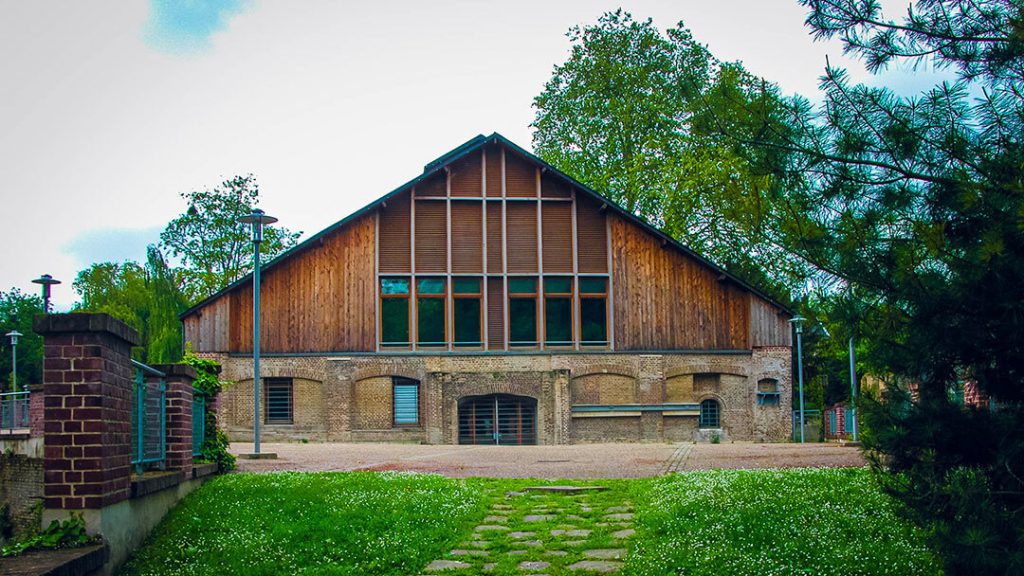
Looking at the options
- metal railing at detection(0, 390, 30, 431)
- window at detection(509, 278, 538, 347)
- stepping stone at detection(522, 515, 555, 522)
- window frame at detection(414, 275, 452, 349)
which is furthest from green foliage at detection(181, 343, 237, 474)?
metal railing at detection(0, 390, 30, 431)

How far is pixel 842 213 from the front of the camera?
247 inches

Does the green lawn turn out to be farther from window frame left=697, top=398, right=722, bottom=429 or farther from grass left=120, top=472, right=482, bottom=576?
window frame left=697, top=398, right=722, bottom=429

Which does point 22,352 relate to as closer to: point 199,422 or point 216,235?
point 216,235

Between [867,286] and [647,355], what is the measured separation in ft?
87.2

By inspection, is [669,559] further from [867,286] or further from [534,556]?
[867,286]

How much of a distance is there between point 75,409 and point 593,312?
1013 inches

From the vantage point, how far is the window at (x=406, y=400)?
32.0m

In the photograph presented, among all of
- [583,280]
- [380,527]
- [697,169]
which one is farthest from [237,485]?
[697,169]

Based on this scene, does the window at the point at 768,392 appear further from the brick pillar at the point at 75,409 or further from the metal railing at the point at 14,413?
the brick pillar at the point at 75,409

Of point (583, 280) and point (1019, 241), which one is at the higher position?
point (583, 280)

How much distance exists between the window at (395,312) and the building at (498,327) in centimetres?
4

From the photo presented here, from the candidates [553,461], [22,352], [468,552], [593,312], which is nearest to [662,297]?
[593,312]

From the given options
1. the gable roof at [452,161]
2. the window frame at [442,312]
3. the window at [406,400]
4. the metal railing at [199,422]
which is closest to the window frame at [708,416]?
the gable roof at [452,161]

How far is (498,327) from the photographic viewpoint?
106 ft
